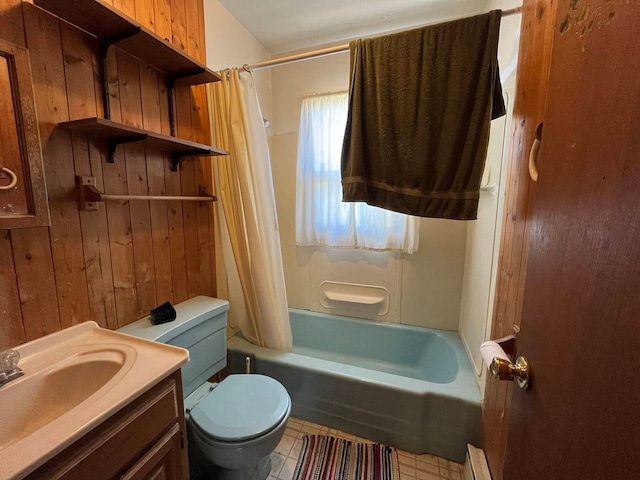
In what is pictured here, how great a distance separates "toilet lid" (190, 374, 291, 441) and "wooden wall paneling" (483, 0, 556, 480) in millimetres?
876

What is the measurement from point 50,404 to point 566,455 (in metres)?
1.27

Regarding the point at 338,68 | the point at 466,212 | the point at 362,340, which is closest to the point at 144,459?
the point at 466,212

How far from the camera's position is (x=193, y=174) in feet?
5.24

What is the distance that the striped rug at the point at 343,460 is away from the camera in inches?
54.7

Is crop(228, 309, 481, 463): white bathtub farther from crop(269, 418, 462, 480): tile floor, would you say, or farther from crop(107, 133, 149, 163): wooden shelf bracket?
crop(107, 133, 149, 163): wooden shelf bracket

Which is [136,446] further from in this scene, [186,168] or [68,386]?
[186,168]

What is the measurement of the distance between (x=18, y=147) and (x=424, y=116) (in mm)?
1431

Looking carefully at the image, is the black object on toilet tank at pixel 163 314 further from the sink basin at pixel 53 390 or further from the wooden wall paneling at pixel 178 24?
the wooden wall paneling at pixel 178 24

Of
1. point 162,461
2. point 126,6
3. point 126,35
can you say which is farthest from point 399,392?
point 126,6

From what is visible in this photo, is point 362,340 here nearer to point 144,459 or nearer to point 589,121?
point 144,459

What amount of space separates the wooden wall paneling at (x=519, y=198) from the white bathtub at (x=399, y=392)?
211 millimetres

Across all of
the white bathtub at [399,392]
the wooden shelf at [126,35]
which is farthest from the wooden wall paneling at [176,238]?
the white bathtub at [399,392]

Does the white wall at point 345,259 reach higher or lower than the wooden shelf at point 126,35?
lower

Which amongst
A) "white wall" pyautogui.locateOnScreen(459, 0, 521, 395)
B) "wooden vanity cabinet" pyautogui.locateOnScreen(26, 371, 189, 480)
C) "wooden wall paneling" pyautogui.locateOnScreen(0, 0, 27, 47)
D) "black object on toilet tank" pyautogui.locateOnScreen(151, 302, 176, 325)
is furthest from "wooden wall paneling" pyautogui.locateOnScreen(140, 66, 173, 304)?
"white wall" pyautogui.locateOnScreen(459, 0, 521, 395)
